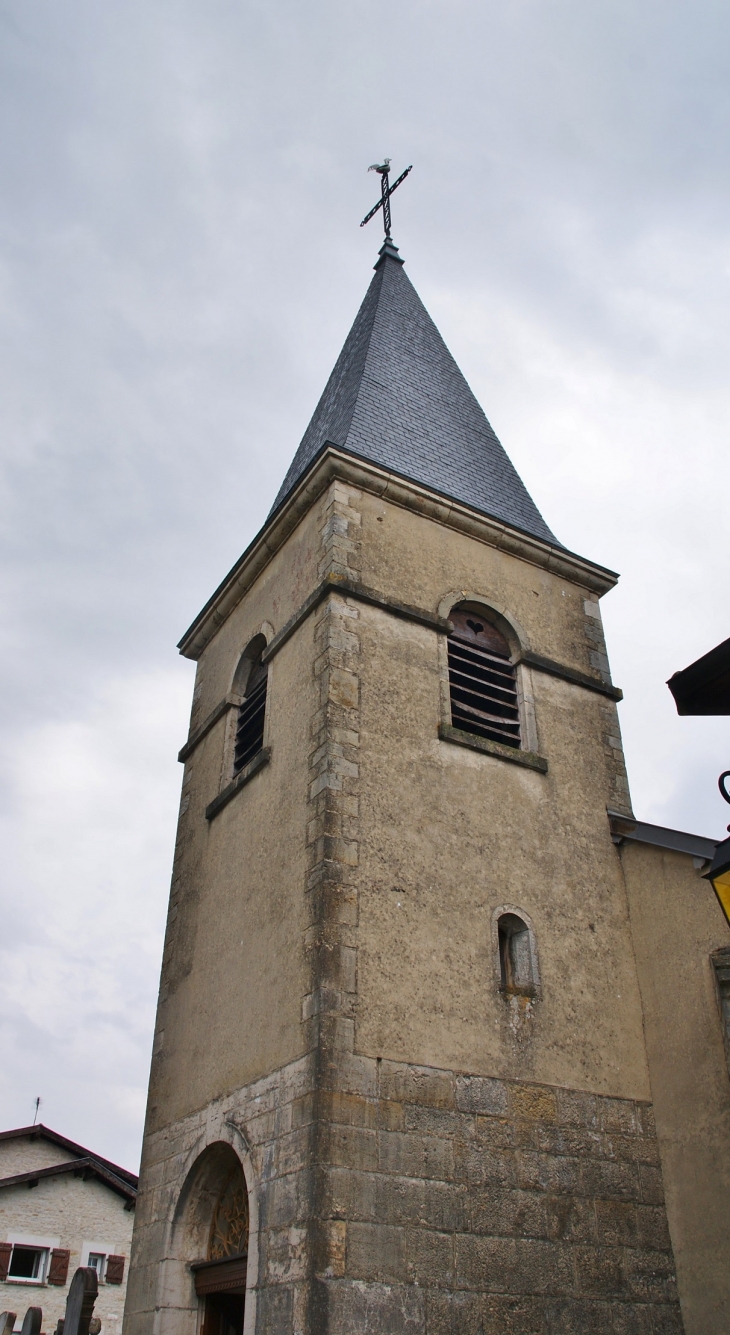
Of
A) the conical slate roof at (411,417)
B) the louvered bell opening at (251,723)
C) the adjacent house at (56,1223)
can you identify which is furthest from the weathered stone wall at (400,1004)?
the adjacent house at (56,1223)

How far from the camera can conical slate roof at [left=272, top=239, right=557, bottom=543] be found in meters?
10.1

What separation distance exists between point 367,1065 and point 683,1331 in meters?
2.65

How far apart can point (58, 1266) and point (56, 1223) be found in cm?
61

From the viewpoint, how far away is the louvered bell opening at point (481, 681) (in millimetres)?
8570

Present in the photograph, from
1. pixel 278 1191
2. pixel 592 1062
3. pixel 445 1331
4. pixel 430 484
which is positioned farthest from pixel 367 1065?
pixel 430 484

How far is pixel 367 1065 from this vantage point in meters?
6.23

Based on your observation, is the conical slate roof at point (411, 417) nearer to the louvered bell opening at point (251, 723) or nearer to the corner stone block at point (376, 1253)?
the louvered bell opening at point (251, 723)

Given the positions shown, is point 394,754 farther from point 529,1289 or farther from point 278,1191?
point 529,1289

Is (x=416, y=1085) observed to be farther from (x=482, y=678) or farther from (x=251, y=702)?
(x=251, y=702)

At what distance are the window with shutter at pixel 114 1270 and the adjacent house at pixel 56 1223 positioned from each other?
16 millimetres

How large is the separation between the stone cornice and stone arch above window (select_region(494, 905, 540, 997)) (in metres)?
3.53

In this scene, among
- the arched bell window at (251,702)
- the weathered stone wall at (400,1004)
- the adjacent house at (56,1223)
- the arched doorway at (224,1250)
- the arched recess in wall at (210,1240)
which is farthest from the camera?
the adjacent house at (56,1223)

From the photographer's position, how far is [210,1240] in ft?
24.4

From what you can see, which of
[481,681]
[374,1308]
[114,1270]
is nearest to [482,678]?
[481,681]
